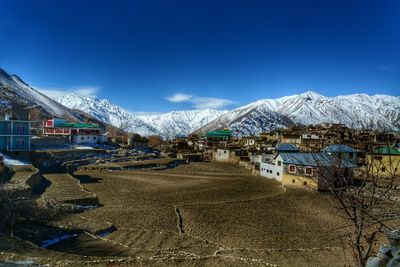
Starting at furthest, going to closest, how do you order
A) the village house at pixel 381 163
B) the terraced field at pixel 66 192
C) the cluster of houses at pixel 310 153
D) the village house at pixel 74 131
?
1. the village house at pixel 74 131
2. the terraced field at pixel 66 192
3. the cluster of houses at pixel 310 153
4. the village house at pixel 381 163

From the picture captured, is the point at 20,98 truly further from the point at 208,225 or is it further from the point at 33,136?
the point at 208,225

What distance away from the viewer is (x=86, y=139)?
226 feet

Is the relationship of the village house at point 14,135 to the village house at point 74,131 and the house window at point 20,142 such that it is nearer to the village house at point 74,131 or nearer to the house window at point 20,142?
the house window at point 20,142

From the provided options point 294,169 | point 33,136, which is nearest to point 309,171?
point 294,169

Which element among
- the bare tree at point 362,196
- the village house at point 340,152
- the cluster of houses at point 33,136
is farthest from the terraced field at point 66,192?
the bare tree at point 362,196

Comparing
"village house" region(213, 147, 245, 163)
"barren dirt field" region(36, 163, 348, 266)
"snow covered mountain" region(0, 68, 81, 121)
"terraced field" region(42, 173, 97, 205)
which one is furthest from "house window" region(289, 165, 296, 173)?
"snow covered mountain" region(0, 68, 81, 121)

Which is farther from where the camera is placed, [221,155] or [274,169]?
[221,155]

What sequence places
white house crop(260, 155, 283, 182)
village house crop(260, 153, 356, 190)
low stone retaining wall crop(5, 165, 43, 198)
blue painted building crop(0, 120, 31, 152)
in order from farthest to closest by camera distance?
blue painted building crop(0, 120, 31, 152) → white house crop(260, 155, 283, 182) → village house crop(260, 153, 356, 190) → low stone retaining wall crop(5, 165, 43, 198)

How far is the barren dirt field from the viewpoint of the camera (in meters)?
15.5

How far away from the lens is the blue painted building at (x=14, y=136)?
43.7m

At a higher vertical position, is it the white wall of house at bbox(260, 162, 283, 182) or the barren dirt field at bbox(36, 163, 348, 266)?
the white wall of house at bbox(260, 162, 283, 182)

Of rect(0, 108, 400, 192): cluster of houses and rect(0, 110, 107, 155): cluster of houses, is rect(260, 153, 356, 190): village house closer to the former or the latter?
rect(0, 108, 400, 192): cluster of houses

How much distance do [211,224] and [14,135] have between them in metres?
33.4

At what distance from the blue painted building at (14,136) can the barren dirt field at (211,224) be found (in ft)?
40.2
